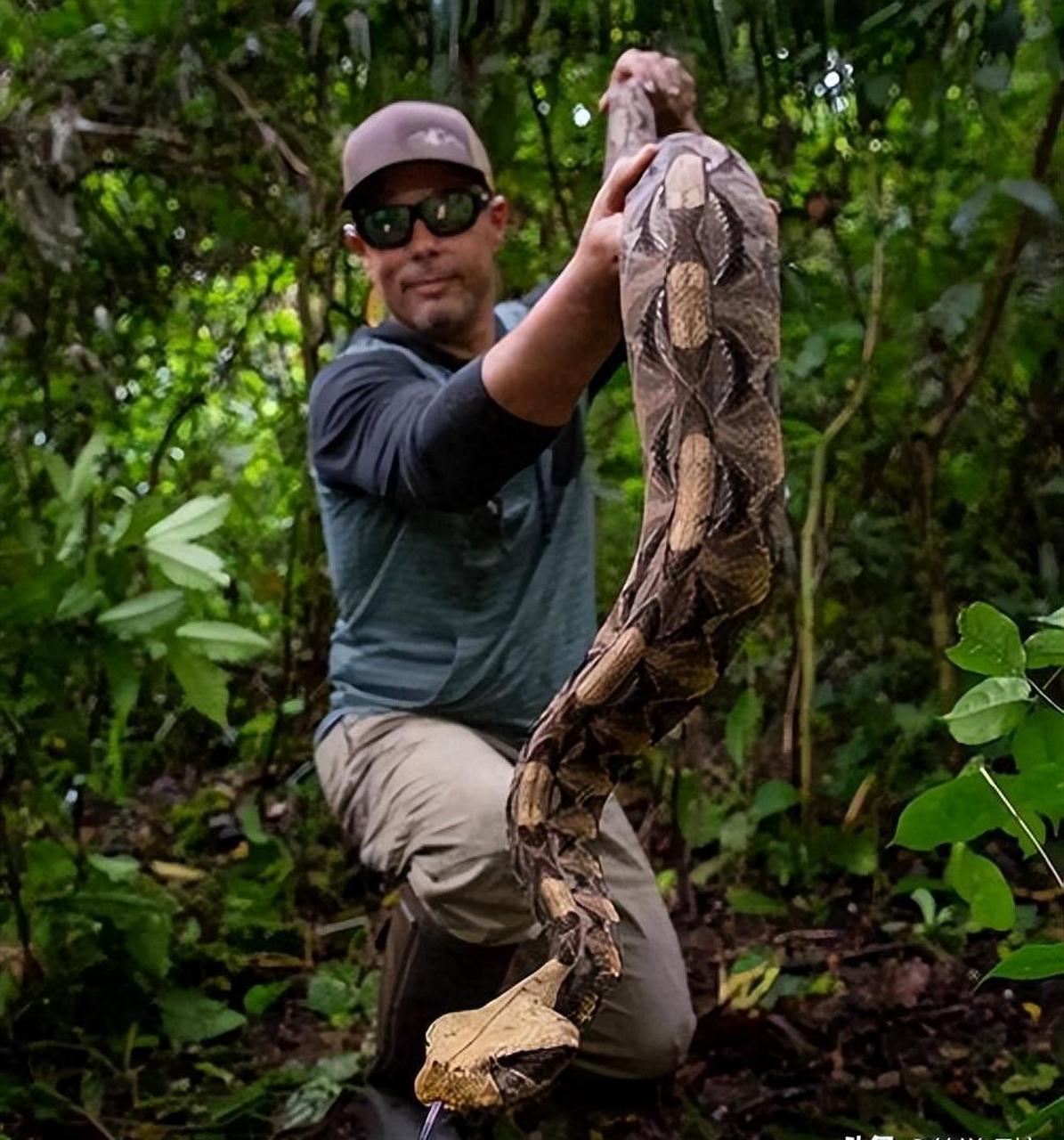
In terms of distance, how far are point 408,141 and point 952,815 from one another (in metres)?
2.05

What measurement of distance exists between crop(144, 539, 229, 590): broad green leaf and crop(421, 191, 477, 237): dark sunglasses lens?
Result: 33.2 inches

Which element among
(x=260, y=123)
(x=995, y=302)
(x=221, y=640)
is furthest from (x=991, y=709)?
(x=260, y=123)

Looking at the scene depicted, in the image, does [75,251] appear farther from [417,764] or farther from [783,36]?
[783,36]

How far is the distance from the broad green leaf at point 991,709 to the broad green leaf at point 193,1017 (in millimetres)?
2510

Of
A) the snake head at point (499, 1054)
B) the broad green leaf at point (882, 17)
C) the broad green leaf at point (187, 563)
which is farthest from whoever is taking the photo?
the broad green leaf at point (187, 563)

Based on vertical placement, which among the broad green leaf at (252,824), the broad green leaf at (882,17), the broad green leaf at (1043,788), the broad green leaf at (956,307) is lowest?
the broad green leaf at (252,824)

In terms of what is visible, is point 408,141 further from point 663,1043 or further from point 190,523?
point 663,1043

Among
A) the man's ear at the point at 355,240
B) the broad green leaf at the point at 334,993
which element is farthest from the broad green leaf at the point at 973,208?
the broad green leaf at the point at 334,993

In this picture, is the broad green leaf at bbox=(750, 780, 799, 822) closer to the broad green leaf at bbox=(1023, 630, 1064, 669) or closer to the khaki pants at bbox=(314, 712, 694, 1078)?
the khaki pants at bbox=(314, 712, 694, 1078)

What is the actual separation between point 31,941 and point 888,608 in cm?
241

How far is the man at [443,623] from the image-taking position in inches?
113

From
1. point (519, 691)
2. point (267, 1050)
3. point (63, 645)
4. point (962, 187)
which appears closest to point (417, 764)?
point (519, 691)

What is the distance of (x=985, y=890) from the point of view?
61.1 inches

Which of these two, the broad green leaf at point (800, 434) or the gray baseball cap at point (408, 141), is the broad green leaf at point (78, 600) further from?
the broad green leaf at point (800, 434)
